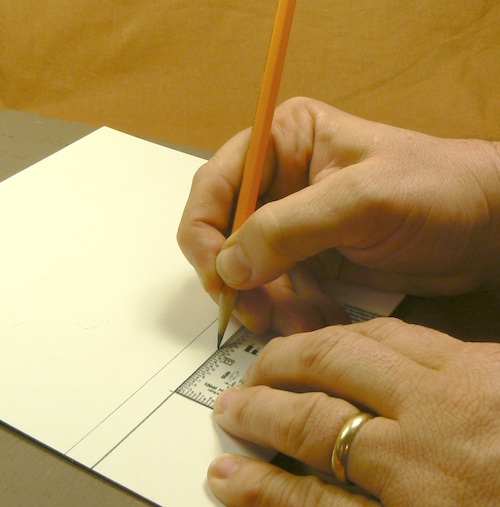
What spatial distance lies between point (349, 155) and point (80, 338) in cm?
35

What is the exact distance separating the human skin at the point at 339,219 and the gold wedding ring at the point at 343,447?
190 mm

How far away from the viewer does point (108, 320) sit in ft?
2.34

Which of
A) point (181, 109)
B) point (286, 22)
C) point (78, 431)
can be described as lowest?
point (78, 431)

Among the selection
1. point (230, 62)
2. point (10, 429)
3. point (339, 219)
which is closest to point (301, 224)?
point (339, 219)

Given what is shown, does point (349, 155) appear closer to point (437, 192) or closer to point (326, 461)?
point (437, 192)

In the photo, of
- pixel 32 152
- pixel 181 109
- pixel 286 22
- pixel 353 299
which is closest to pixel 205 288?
pixel 353 299

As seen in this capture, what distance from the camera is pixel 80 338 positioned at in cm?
68

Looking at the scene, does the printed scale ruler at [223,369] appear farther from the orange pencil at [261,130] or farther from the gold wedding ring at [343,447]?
the gold wedding ring at [343,447]

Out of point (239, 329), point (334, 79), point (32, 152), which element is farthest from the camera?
point (334, 79)

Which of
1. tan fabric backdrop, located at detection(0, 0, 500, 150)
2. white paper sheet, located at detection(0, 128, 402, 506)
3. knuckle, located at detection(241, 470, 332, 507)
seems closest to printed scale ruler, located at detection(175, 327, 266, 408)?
white paper sheet, located at detection(0, 128, 402, 506)

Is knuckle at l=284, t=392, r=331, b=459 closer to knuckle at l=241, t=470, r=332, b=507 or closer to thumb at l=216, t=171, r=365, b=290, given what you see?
knuckle at l=241, t=470, r=332, b=507

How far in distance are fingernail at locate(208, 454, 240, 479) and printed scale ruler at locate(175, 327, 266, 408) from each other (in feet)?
0.24

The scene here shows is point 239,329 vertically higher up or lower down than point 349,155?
lower down

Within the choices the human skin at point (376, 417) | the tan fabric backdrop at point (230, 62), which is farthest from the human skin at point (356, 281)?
the tan fabric backdrop at point (230, 62)
